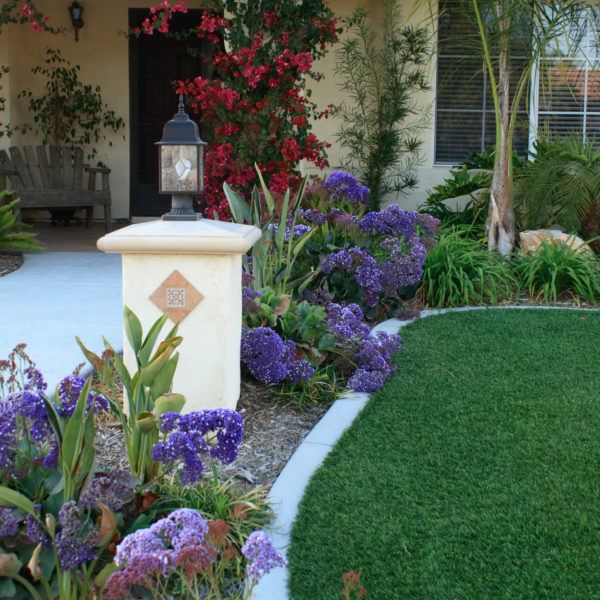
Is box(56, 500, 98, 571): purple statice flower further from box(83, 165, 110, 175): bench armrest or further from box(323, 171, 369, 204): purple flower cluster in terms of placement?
box(83, 165, 110, 175): bench armrest

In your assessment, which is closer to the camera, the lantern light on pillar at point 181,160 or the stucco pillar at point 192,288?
the stucco pillar at point 192,288

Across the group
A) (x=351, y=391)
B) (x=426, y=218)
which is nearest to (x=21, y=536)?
(x=351, y=391)

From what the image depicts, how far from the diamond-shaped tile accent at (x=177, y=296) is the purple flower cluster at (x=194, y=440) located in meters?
0.91

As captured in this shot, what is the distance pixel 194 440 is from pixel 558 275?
4772 mm

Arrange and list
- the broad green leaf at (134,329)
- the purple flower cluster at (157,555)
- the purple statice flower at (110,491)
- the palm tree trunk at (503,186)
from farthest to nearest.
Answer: the palm tree trunk at (503,186) → the broad green leaf at (134,329) → the purple statice flower at (110,491) → the purple flower cluster at (157,555)

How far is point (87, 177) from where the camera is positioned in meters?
11.4

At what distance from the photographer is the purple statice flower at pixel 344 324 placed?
4523 millimetres

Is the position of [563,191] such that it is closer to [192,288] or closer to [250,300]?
[250,300]

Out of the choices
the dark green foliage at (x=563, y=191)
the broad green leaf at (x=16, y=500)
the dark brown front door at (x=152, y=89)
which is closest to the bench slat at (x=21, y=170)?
the dark brown front door at (x=152, y=89)

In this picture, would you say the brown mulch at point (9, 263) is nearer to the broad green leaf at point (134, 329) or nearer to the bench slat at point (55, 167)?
the bench slat at point (55, 167)

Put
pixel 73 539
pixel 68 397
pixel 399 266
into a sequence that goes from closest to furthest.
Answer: pixel 73 539 < pixel 68 397 < pixel 399 266

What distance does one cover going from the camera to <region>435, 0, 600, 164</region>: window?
9180 mm

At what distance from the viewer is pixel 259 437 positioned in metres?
3.75

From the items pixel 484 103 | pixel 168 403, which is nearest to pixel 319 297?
pixel 168 403
